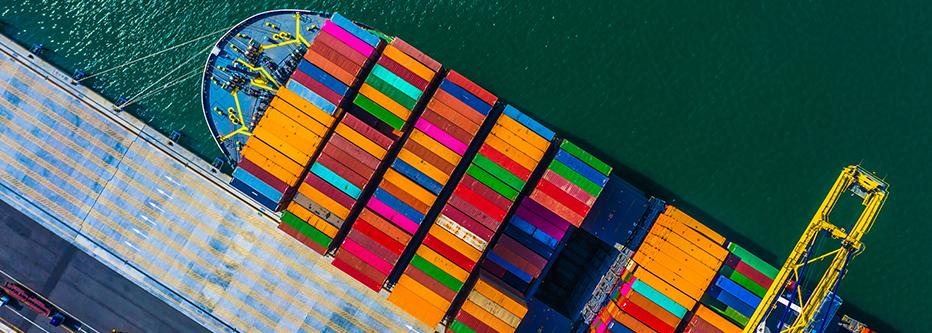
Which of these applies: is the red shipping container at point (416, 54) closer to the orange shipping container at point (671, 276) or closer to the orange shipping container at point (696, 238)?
the orange shipping container at point (696, 238)

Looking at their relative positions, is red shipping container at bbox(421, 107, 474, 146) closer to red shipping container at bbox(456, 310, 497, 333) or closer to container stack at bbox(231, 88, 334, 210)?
container stack at bbox(231, 88, 334, 210)

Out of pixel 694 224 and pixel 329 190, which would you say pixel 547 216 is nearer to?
pixel 694 224

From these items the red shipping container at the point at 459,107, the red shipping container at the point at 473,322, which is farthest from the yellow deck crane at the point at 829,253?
the red shipping container at the point at 459,107

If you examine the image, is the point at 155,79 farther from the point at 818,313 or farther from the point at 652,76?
the point at 818,313

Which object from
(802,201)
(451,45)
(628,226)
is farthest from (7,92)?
(802,201)

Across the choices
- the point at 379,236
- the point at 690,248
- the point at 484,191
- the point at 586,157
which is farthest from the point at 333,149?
the point at 690,248
